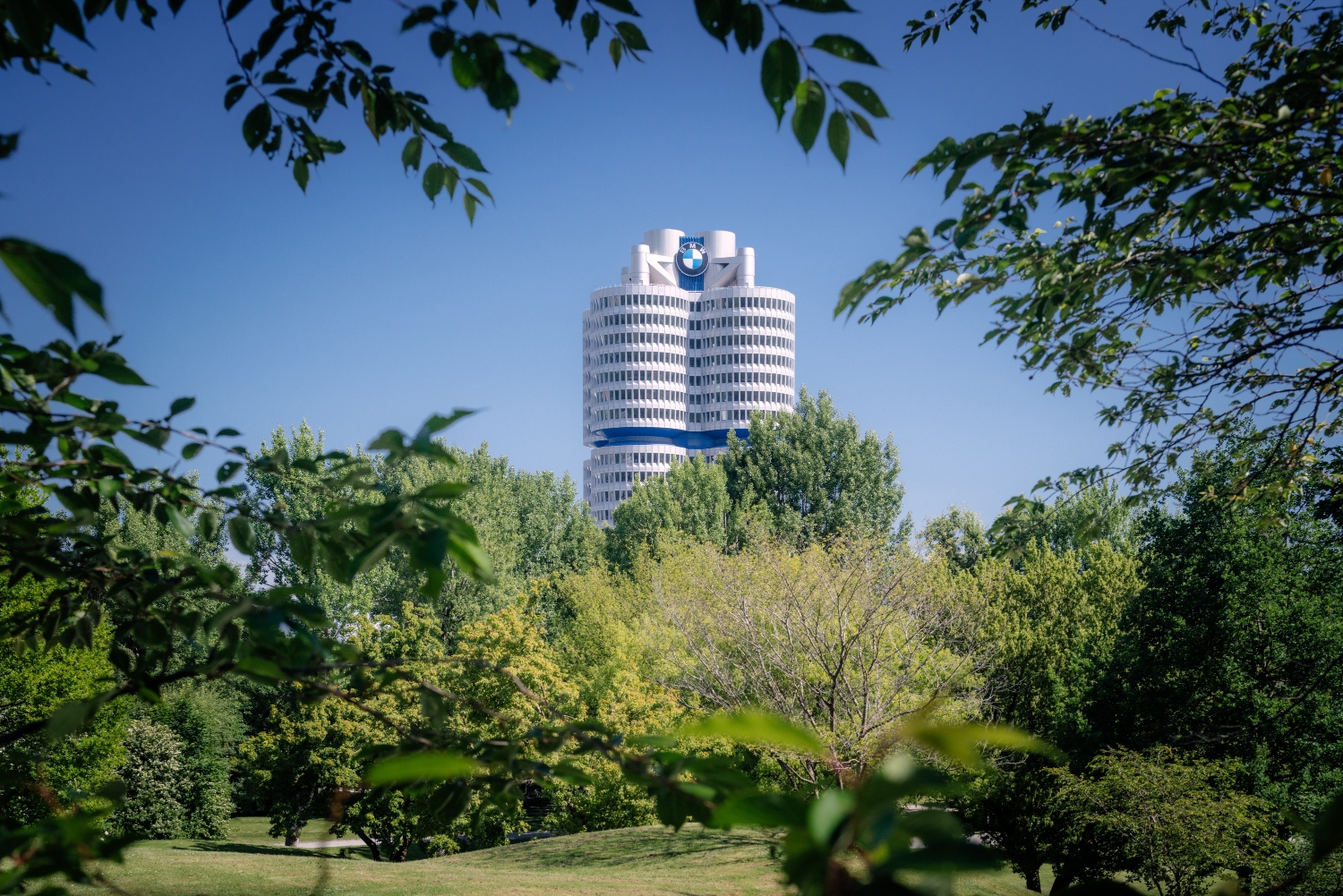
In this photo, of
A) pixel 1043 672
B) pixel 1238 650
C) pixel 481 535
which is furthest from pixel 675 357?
pixel 1238 650

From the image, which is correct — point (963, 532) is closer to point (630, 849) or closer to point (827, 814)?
point (630, 849)

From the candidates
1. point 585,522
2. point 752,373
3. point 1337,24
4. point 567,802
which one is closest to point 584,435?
point 752,373

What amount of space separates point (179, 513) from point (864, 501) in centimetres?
3802

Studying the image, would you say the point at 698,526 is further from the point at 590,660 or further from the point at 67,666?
the point at 67,666

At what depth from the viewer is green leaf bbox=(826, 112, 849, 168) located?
1593 mm

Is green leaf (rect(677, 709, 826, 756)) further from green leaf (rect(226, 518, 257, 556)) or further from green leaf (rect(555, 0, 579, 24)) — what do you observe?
green leaf (rect(226, 518, 257, 556))

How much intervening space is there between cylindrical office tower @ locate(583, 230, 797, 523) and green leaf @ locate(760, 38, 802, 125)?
353 feet

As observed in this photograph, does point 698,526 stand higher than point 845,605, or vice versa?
point 698,526

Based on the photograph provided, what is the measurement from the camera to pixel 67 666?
17.9m

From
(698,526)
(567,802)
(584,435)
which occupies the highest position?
(584,435)

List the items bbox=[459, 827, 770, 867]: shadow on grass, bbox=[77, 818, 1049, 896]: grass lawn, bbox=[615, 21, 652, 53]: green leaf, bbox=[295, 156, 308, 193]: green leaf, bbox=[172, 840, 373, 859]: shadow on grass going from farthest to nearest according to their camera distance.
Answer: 1. bbox=[172, 840, 373, 859]: shadow on grass
2. bbox=[459, 827, 770, 867]: shadow on grass
3. bbox=[77, 818, 1049, 896]: grass lawn
4. bbox=[295, 156, 308, 193]: green leaf
5. bbox=[615, 21, 652, 53]: green leaf

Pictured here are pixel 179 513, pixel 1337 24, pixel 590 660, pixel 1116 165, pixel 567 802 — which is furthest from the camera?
pixel 590 660

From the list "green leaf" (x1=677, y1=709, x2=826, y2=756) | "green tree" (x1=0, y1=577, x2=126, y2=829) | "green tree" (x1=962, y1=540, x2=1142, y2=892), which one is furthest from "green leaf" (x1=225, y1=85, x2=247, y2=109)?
"green tree" (x1=962, y1=540, x2=1142, y2=892)

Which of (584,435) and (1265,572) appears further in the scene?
(584,435)
